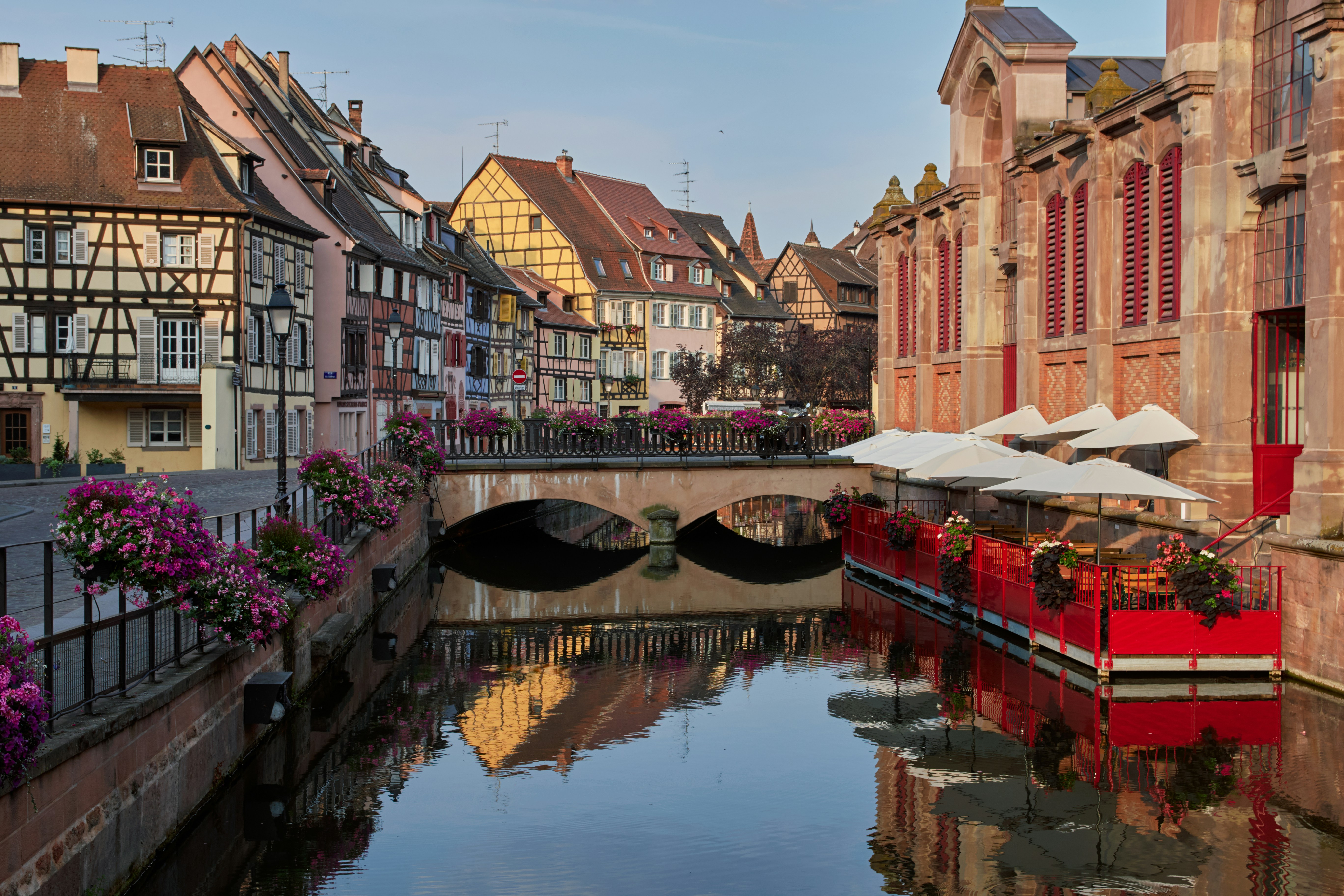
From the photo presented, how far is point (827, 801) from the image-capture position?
1180 cm

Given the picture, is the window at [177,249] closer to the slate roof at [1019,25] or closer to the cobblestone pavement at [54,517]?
the cobblestone pavement at [54,517]

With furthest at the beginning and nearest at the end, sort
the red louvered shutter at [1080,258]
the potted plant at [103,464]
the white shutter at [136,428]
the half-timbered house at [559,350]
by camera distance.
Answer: the half-timbered house at [559,350] < the white shutter at [136,428] < the potted plant at [103,464] < the red louvered shutter at [1080,258]

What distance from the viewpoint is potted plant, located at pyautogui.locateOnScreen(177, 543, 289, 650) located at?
1069 centimetres

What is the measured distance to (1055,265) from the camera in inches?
982

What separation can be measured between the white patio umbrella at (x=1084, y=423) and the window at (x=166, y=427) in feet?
80.7

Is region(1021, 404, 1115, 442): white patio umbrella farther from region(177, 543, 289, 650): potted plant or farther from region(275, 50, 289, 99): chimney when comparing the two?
region(275, 50, 289, 99): chimney

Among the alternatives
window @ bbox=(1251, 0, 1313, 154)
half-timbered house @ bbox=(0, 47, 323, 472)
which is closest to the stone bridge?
half-timbered house @ bbox=(0, 47, 323, 472)

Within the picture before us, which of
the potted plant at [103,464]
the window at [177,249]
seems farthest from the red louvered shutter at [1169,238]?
the window at [177,249]

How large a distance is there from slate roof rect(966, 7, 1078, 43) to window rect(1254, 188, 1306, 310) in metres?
10.3

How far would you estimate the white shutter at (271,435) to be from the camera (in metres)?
39.2

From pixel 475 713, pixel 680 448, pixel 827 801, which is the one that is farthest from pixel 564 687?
pixel 680 448

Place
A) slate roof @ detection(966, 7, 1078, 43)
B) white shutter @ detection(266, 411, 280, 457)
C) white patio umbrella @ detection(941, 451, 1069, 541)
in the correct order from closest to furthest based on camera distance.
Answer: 1. white patio umbrella @ detection(941, 451, 1069, 541)
2. slate roof @ detection(966, 7, 1078, 43)
3. white shutter @ detection(266, 411, 280, 457)

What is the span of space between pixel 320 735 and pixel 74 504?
18.4ft

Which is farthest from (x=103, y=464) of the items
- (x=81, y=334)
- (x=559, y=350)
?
(x=559, y=350)
